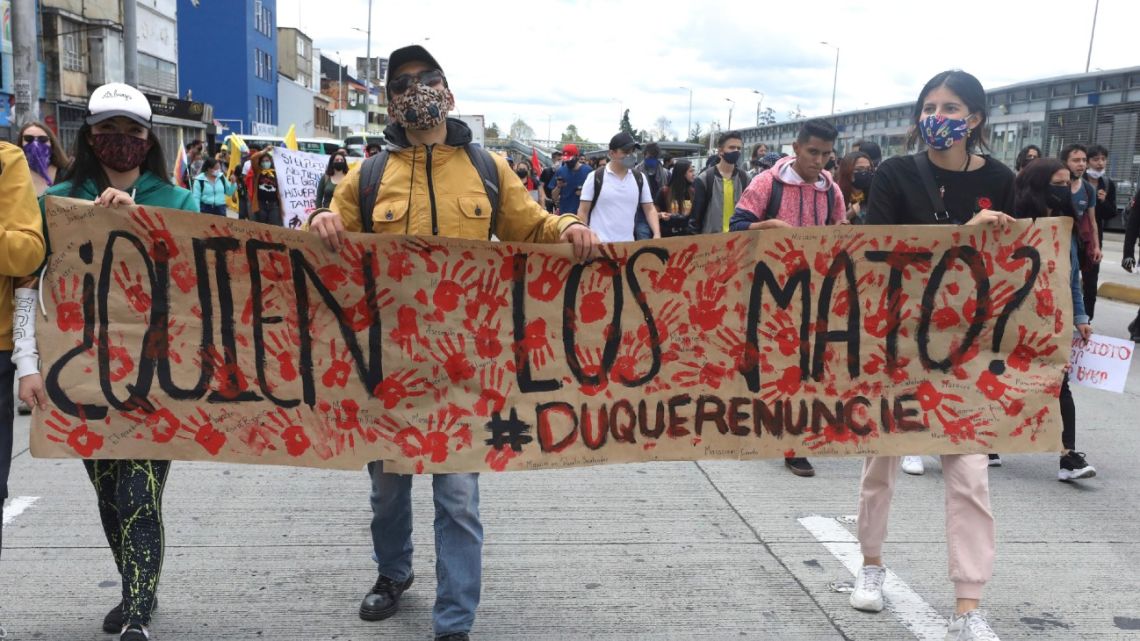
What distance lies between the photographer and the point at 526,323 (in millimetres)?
3693

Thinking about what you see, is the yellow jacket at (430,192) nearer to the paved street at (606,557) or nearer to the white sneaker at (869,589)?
the paved street at (606,557)

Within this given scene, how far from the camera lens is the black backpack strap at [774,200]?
18.7 ft

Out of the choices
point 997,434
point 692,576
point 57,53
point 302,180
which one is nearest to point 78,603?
point 692,576

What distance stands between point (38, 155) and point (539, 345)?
3.33m

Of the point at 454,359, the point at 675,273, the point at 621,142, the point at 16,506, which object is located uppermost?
the point at 621,142

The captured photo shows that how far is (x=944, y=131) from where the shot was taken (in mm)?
3859

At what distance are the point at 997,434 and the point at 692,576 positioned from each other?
130cm

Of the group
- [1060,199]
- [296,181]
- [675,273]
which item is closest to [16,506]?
[675,273]

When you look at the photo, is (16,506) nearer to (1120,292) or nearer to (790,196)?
(790,196)

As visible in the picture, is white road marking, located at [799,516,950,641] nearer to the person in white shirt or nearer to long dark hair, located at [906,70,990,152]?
long dark hair, located at [906,70,990,152]

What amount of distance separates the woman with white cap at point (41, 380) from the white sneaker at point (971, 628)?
8.71ft

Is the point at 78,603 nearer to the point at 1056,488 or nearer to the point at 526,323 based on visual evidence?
the point at 526,323

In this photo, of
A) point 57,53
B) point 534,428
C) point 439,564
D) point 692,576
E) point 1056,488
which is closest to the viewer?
point 439,564

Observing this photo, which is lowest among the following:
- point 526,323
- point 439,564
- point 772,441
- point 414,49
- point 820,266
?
point 439,564
